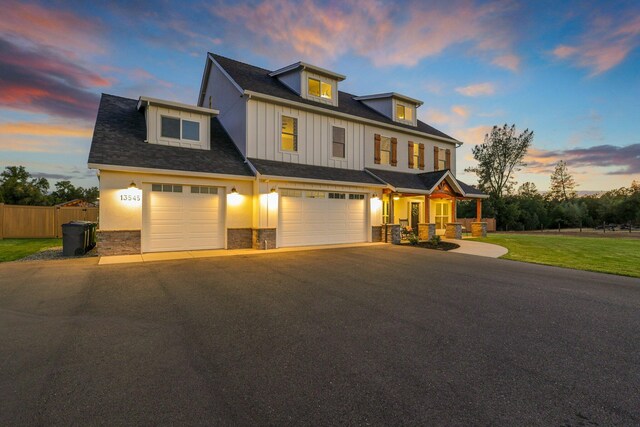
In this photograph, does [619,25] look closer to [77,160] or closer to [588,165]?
[77,160]

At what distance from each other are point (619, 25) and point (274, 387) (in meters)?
18.8

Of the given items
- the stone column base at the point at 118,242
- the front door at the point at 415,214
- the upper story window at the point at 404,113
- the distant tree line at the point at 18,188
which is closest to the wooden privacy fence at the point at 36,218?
the stone column base at the point at 118,242

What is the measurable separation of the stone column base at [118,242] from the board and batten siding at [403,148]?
11840 millimetres

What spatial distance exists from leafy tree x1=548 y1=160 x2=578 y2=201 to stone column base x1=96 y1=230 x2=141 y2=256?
193 feet

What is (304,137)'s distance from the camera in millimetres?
14406

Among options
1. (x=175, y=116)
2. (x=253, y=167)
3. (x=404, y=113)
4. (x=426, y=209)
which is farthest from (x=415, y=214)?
(x=175, y=116)

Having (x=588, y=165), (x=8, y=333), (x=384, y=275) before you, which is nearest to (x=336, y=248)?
(x=384, y=275)

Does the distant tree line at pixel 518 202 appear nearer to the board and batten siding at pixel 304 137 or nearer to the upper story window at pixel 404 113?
the upper story window at pixel 404 113

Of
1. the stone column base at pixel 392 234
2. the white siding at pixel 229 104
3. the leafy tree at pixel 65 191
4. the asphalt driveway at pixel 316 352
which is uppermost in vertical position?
the white siding at pixel 229 104

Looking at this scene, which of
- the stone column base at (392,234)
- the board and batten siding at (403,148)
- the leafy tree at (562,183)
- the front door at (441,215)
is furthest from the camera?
the leafy tree at (562,183)

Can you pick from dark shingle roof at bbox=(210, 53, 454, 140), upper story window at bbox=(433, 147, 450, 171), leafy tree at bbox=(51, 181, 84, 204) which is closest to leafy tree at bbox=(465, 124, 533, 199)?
upper story window at bbox=(433, 147, 450, 171)

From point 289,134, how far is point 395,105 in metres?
8.47

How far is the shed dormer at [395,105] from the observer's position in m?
18.6

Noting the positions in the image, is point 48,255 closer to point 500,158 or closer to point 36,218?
point 36,218
